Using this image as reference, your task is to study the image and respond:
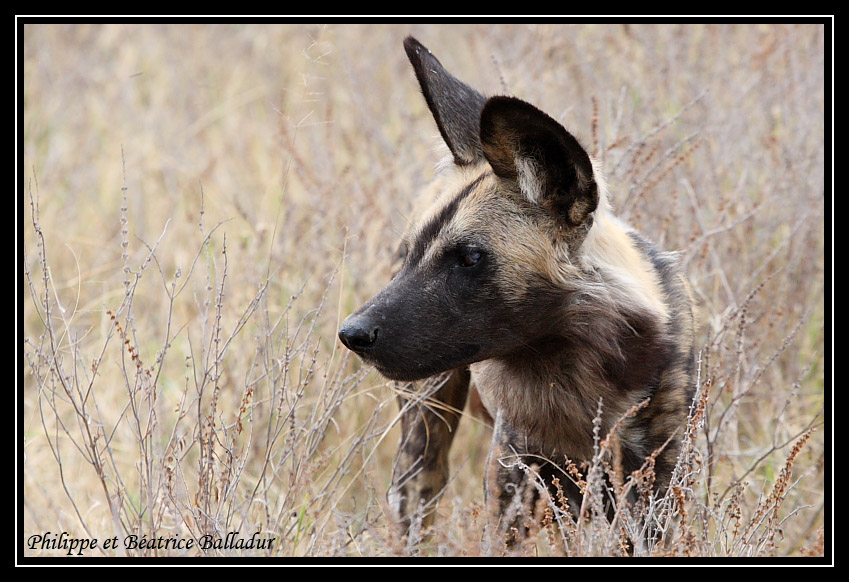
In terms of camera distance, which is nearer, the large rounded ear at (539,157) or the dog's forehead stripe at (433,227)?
the large rounded ear at (539,157)

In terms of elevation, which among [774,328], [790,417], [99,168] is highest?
[99,168]

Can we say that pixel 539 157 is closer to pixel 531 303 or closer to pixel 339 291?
pixel 531 303

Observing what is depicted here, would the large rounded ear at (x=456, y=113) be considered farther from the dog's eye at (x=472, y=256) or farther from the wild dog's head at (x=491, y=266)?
the dog's eye at (x=472, y=256)

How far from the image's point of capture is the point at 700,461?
3.04 metres

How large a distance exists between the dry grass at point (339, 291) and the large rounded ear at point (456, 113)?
1.43 ft

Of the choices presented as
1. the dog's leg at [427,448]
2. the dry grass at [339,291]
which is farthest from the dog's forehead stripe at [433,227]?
the dog's leg at [427,448]

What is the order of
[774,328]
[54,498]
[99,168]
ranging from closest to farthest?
[54,498] < [774,328] < [99,168]

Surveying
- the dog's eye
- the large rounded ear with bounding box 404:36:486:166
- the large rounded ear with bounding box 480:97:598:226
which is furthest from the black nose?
the large rounded ear with bounding box 404:36:486:166

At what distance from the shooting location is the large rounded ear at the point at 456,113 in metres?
3.28

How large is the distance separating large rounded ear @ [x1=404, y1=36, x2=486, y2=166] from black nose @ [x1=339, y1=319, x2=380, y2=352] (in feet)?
2.79

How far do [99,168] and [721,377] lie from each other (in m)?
4.99
